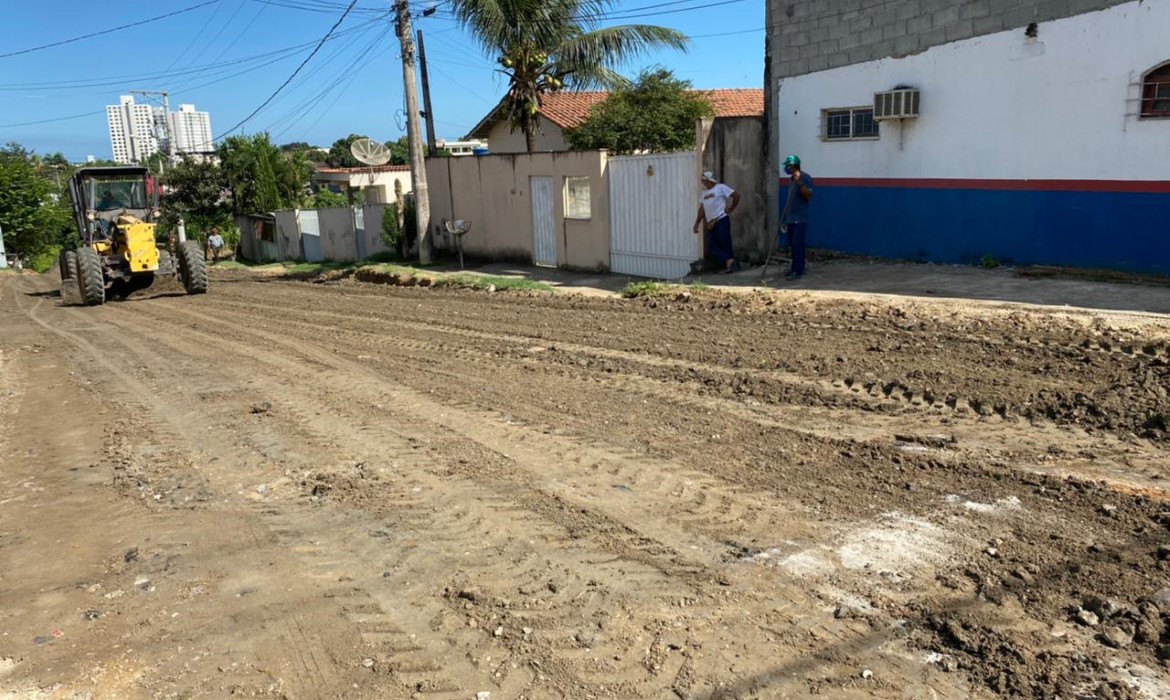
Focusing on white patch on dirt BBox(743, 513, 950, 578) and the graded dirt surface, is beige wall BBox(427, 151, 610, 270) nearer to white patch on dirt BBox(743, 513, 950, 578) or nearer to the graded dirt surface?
the graded dirt surface

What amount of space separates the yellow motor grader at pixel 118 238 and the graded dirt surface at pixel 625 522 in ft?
26.8

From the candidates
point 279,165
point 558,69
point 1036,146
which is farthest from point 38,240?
point 1036,146

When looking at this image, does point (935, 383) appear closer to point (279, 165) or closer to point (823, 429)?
point (823, 429)

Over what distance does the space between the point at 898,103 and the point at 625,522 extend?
10.3 metres

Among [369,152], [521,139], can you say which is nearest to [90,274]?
[369,152]

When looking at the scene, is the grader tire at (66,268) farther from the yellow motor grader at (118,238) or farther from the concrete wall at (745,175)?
the concrete wall at (745,175)

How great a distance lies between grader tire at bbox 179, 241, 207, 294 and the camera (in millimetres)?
18219

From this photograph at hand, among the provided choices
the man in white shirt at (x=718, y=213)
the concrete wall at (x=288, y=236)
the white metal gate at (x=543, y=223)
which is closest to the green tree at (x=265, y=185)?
the concrete wall at (x=288, y=236)

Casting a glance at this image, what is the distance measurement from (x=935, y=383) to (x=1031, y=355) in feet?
3.74

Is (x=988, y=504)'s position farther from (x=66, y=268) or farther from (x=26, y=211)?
(x=26, y=211)

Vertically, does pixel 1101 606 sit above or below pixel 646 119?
below

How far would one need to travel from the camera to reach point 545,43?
2002cm

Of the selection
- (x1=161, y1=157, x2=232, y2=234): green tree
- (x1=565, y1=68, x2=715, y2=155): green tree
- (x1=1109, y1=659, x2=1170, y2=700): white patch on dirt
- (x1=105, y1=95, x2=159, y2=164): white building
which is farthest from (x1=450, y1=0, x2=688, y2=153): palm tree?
(x1=105, y1=95, x2=159, y2=164): white building

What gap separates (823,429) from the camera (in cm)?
605
